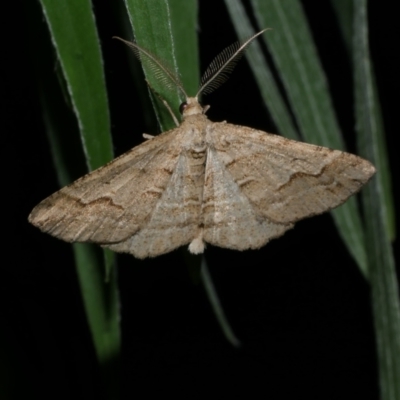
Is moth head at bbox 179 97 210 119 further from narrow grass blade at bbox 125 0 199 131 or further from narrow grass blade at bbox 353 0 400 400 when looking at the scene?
narrow grass blade at bbox 353 0 400 400

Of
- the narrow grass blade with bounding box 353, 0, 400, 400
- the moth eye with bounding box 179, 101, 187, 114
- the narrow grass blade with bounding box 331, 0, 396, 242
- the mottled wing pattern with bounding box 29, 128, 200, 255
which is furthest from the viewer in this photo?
the narrow grass blade with bounding box 331, 0, 396, 242

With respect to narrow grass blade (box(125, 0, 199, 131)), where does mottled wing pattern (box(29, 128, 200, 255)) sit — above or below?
below

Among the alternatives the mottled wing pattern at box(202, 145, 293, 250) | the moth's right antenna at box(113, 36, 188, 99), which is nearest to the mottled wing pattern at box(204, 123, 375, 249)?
the mottled wing pattern at box(202, 145, 293, 250)

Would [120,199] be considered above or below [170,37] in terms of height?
below

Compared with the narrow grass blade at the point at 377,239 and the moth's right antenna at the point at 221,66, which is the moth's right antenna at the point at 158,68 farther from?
the narrow grass blade at the point at 377,239

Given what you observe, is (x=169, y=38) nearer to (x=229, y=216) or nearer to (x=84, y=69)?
(x=84, y=69)

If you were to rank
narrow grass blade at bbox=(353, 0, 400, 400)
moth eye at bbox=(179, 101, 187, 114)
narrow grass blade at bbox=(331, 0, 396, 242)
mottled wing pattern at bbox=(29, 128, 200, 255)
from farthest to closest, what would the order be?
narrow grass blade at bbox=(331, 0, 396, 242)
narrow grass blade at bbox=(353, 0, 400, 400)
moth eye at bbox=(179, 101, 187, 114)
mottled wing pattern at bbox=(29, 128, 200, 255)

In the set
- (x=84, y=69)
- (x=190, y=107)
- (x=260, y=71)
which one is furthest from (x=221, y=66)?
(x=84, y=69)

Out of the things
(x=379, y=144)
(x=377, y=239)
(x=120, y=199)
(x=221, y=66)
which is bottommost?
(x=377, y=239)
